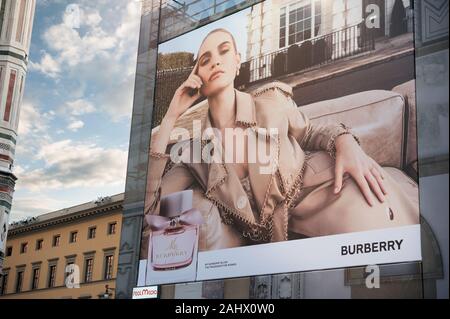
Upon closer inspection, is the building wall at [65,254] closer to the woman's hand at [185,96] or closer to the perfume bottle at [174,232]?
the perfume bottle at [174,232]

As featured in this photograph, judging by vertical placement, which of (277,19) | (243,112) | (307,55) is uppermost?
(277,19)

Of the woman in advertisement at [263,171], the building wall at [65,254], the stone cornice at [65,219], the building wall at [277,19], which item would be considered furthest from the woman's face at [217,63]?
the stone cornice at [65,219]

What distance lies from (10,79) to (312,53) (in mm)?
9119

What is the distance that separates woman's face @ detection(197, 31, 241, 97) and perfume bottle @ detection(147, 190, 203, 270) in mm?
2181

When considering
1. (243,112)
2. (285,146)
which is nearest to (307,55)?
(243,112)

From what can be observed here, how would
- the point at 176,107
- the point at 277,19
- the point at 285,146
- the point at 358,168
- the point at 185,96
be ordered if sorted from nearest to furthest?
1. the point at 358,168
2. the point at 285,146
3. the point at 277,19
4. the point at 185,96
5. the point at 176,107

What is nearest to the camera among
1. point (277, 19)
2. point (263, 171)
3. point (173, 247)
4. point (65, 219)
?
point (263, 171)

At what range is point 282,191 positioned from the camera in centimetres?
1281

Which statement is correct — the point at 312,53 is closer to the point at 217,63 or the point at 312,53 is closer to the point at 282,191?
the point at 217,63

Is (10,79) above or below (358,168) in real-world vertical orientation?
above

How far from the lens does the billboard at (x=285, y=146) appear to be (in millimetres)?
11719

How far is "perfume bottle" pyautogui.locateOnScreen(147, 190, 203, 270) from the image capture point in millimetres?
13789

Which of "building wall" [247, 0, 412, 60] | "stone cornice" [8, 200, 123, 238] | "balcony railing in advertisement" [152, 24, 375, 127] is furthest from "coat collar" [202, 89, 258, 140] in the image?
"stone cornice" [8, 200, 123, 238]

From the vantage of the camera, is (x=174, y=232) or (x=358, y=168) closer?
(x=358, y=168)
